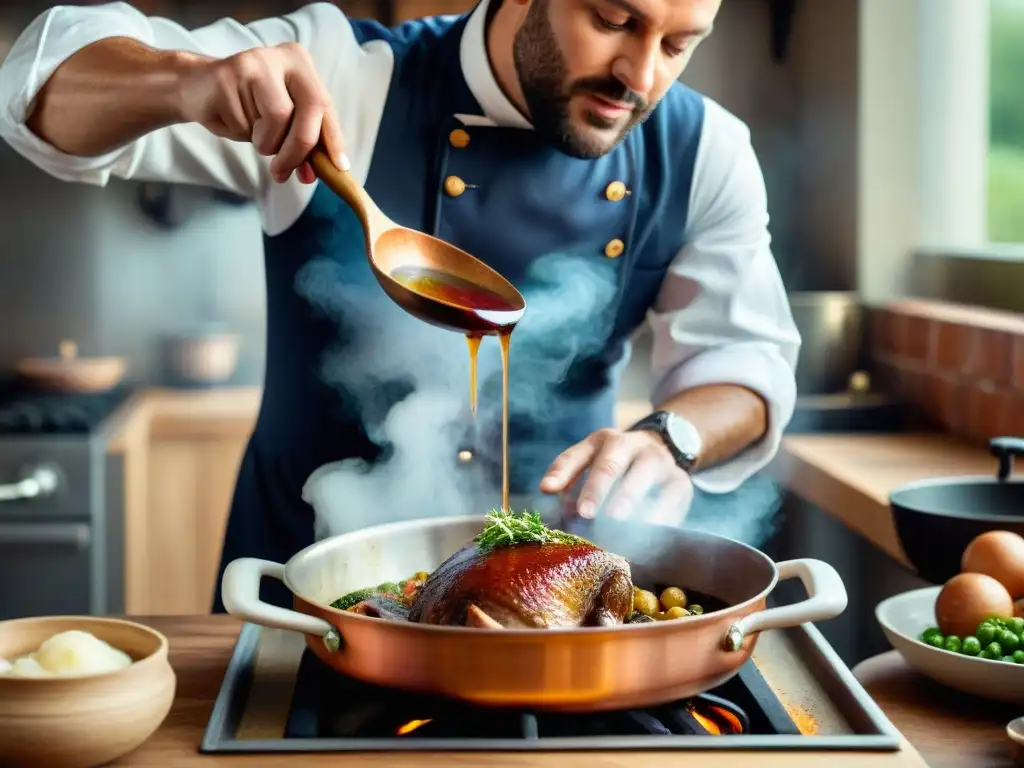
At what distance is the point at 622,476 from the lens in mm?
1470

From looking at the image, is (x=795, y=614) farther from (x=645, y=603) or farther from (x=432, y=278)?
(x=432, y=278)

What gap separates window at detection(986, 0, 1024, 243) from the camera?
10.4 ft

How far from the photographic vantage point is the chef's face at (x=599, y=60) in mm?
1617

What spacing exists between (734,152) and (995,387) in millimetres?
1054

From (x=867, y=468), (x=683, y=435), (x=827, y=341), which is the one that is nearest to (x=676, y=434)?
(x=683, y=435)

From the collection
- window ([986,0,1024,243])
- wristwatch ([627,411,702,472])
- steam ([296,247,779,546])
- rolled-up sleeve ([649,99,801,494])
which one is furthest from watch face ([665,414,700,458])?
window ([986,0,1024,243])

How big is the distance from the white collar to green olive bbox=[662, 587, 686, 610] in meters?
0.88

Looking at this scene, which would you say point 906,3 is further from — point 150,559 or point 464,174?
point 150,559

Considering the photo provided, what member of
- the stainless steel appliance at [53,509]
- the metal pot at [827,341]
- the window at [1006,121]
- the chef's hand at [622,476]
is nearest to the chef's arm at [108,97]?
the chef's hand at [622,476]

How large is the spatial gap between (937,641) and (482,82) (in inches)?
43.3

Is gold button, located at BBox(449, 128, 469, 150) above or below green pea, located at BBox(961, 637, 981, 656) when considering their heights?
above

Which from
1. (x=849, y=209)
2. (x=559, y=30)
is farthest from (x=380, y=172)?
(x=849, y=209)

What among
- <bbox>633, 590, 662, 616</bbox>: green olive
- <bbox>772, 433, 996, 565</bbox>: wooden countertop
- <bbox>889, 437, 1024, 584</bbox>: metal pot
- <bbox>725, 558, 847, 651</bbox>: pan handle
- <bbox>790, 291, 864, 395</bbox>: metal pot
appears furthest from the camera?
<bbox>790, 291, 864, 395</bbox>: metal pot

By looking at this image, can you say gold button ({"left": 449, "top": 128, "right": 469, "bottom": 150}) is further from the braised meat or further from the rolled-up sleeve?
the braised meat
